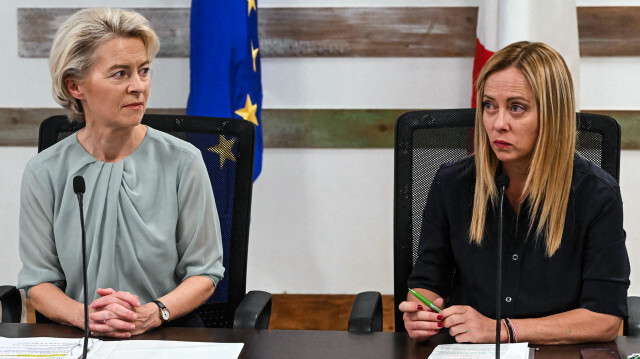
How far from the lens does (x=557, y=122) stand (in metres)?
1.71

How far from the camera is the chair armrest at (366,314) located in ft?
5.54

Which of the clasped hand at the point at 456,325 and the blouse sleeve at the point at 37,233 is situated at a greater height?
the blouse sleeve at the point at 37,233

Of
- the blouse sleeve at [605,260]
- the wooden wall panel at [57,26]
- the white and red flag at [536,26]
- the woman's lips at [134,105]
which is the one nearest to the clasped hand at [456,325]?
the blouse sleeve at [605,260]

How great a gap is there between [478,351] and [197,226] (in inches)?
28.9

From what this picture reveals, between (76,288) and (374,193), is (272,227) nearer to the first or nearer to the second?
(374,193)

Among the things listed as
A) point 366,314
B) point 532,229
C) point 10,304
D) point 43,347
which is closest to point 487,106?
point 532,229

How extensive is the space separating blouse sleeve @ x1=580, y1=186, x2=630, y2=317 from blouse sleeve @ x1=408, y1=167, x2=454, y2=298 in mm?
312

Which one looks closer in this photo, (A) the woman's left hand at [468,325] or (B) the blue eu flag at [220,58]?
(A) the woman's left hand at [468,325]

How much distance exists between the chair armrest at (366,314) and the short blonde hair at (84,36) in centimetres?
80

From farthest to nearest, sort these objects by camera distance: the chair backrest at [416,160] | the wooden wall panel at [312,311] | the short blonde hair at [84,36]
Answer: the wooden wall panel at [312,311]
the chair backrest at [416,160]
the short blonde hair at [84,36]

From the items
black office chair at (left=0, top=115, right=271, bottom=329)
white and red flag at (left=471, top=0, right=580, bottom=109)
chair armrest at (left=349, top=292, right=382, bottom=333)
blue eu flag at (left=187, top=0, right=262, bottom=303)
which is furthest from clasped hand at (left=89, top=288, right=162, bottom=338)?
white and red flag at (left=471, top=0, right=580, bottom=109)

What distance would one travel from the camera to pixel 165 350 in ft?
5.10

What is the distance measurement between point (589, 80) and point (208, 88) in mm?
1540

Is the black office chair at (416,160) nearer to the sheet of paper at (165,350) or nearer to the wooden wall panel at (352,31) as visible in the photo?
the sheet of paper at (165,350)
